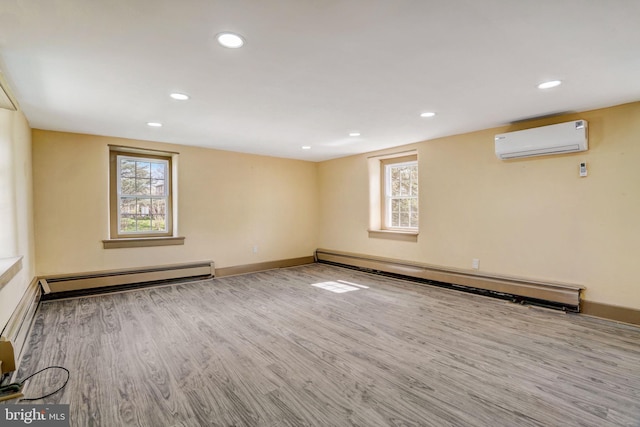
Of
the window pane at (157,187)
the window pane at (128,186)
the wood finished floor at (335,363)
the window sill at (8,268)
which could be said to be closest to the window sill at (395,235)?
the wood finished floor at (335,363)

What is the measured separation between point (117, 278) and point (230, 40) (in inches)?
155

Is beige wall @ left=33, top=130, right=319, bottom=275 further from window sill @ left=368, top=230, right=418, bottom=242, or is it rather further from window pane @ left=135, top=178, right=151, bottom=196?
window sill @ left=368, top=230, right=418, bottom=242

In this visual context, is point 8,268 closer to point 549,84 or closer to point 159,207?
point 159,207

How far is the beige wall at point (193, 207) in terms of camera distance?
4.04m

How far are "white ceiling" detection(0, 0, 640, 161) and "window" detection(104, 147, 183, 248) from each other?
103cm

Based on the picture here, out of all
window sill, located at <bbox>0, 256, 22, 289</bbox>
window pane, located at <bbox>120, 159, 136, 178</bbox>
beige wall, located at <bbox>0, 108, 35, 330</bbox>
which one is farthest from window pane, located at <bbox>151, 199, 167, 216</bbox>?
window sill, located at <bbox>0, 256, 22, 289</bbox>

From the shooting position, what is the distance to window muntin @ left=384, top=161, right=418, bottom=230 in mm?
5238

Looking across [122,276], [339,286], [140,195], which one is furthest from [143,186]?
[339,286]

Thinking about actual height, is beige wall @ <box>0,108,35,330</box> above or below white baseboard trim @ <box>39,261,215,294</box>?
above

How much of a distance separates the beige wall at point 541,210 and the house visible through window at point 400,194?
14.2 inches

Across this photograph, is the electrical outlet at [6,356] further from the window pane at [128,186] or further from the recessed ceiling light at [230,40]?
the window pane at [128,186]

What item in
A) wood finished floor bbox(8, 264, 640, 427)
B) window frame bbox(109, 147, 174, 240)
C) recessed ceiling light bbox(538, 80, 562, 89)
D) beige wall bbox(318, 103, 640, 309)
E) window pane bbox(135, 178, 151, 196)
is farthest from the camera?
window pane bbox(135, 178, 151, 196)

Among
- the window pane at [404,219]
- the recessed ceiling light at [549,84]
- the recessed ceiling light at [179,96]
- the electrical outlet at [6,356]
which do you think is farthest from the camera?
the window pane at [404,219]

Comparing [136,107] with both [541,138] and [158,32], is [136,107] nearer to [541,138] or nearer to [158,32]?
[158,32]
